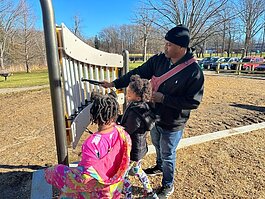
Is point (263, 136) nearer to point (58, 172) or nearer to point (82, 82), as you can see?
point (82, 82)

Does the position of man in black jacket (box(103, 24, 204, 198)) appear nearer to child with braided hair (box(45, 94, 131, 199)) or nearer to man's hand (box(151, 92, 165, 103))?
man's hand (box(151, 92, 165, 103))

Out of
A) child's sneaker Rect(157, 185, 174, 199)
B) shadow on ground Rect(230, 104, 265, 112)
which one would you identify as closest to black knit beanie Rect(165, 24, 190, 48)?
child's sneaker Rect(157, 185, 174, 199)

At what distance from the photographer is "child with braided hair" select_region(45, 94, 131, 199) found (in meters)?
1.53

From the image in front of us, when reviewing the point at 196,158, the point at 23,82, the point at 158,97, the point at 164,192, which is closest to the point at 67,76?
the point at 158,97

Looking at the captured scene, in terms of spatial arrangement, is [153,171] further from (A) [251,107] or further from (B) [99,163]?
(A) [251,107]

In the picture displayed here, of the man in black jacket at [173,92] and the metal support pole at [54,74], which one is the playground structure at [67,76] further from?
the man in black jacket at [173,92]

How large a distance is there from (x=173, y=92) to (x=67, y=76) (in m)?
1.00

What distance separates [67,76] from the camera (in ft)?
7.20

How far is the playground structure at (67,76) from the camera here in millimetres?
1864

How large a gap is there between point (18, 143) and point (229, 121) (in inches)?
171

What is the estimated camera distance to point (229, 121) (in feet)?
17.5

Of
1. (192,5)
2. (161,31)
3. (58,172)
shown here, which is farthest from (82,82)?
(161,31)

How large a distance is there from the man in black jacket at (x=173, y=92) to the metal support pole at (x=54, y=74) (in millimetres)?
833

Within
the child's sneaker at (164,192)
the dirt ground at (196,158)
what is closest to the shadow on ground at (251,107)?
the dirt ground at (196,158)
